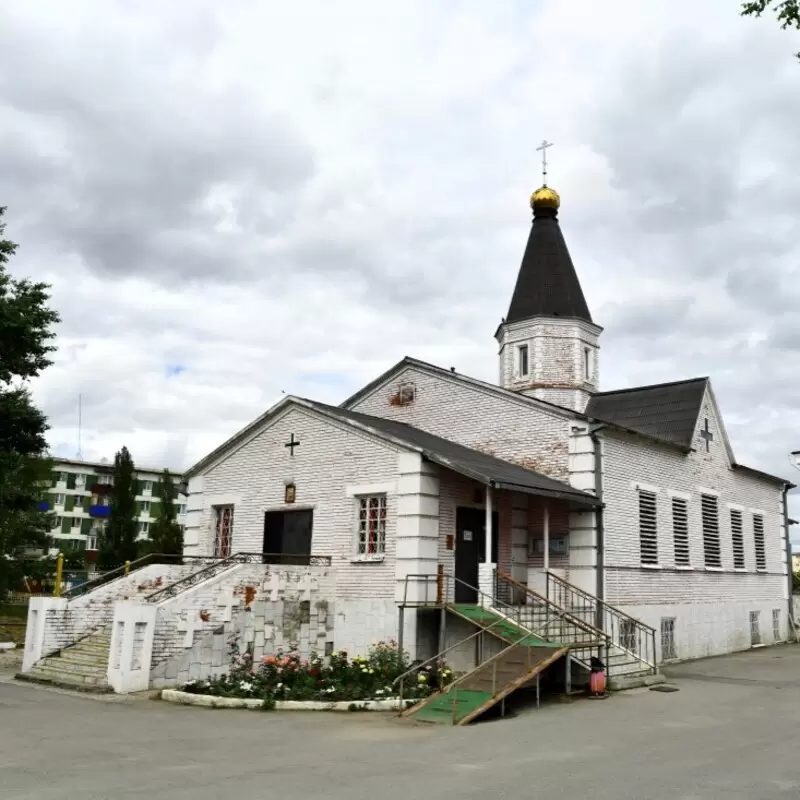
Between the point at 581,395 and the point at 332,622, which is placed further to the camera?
the point at 581,395

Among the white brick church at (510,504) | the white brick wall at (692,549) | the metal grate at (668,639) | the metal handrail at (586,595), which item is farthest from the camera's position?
the metal grate at (668,639)

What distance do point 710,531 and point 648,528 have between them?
4096mm

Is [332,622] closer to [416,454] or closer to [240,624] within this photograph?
[240,624]

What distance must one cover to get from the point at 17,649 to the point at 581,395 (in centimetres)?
1752

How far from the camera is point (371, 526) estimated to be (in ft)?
57.6

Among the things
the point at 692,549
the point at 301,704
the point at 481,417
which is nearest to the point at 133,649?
the point at 301,704

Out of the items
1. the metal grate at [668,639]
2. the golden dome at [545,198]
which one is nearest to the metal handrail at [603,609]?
the metal grate at [668,639]

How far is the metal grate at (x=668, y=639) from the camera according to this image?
20.2 metres

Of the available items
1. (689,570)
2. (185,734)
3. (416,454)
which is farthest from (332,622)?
(689,570)

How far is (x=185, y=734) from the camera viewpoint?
11031mm

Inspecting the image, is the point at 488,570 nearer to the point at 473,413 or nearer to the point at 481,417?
the point at 481,417

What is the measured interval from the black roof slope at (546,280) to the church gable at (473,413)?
5.45m

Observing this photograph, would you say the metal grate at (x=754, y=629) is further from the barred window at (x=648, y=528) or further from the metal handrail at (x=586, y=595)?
the metal handrail at (x=586, y=595)

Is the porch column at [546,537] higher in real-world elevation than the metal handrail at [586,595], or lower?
→ higher
